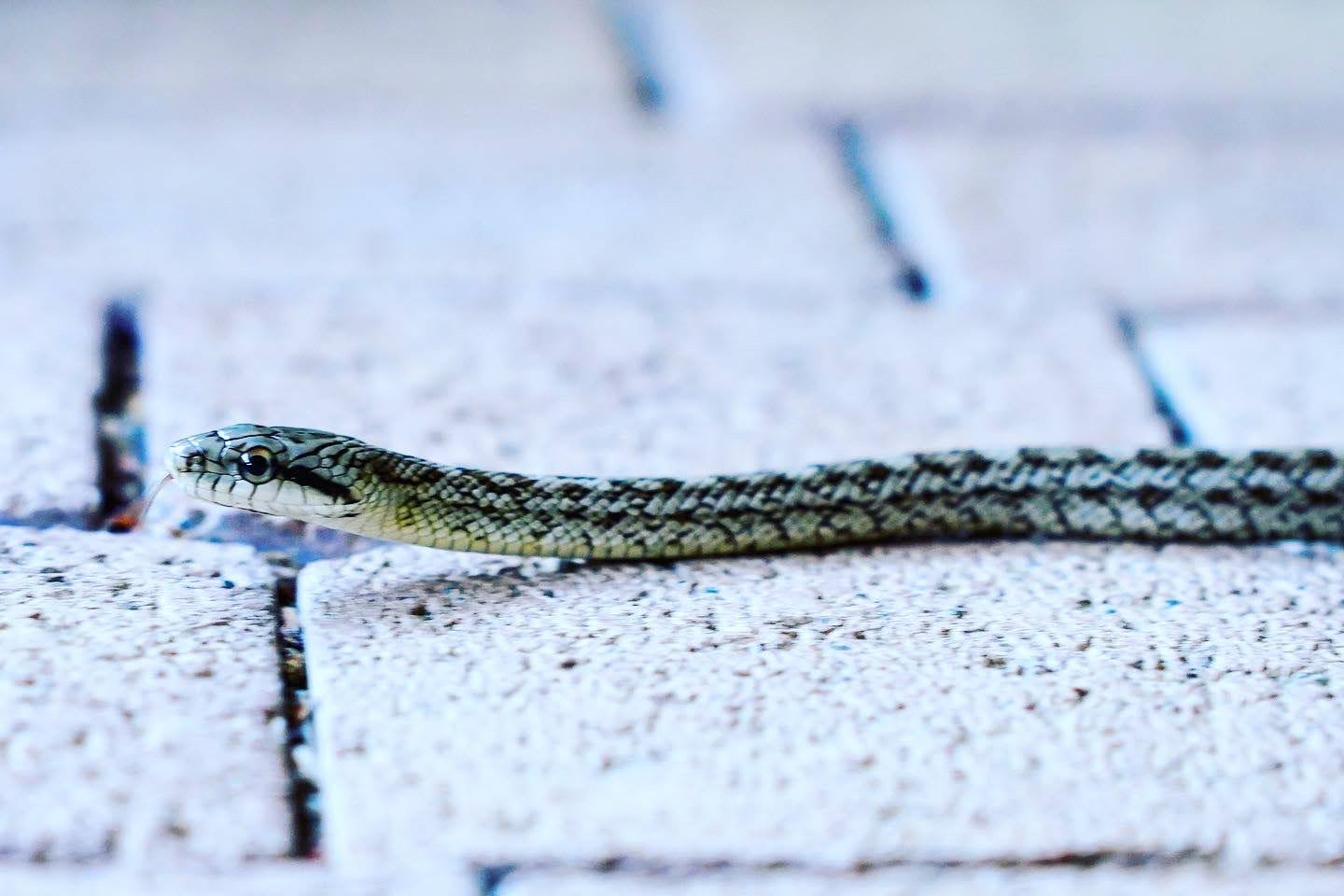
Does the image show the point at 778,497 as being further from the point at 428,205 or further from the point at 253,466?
the point at 428,205

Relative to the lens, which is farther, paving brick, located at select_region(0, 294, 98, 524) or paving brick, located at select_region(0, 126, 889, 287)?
paving brick, located at select_region(0, 126, 889, 287)

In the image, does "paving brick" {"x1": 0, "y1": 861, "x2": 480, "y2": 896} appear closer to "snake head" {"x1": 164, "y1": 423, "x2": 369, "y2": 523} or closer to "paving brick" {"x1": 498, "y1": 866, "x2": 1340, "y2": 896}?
"paving brick" {"x1": 498, "y1": 866, "x2": 1340, "y2": 896}

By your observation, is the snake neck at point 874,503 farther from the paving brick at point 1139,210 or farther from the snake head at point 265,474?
the paving brick at point 1139,210

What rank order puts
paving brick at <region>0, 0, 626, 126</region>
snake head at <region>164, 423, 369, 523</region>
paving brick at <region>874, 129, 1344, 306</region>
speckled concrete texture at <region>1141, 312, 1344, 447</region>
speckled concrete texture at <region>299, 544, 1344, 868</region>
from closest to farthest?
speckled concrete texture at <region>299, 544, 1344, 868</region> < snake head at <region>164, 423, 369, 523</region> < speckled concrete texture at <region>1141, 312, 1344, 447</region> < paving brick at <region>874, 129, 1344, 306</region> < paving brick at <region>0, 0, 626, 126</region>

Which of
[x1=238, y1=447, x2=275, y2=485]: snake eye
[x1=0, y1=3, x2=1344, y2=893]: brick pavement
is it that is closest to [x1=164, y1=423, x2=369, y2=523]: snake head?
[x1=238, y1=447, x2=275, y2=485]: snake eye

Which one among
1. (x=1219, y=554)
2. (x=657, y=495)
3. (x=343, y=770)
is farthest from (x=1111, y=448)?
(x=343, y=770)

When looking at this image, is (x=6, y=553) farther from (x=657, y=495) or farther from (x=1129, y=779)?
(x=1129, y=779)

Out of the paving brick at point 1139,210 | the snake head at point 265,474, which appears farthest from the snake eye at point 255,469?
the paving brick at point 1139,210
